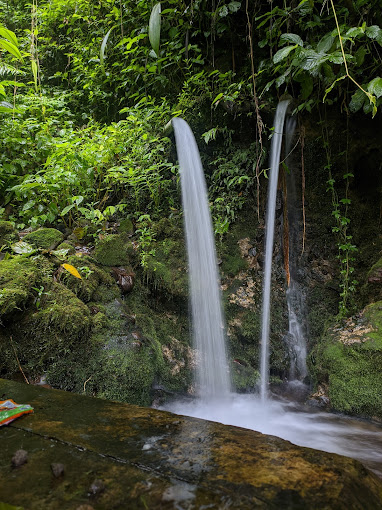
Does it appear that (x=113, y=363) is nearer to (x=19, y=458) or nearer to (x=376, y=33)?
(x=19, y=458)

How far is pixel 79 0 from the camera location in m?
6.33

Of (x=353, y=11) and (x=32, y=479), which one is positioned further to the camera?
(x=353, y=11)

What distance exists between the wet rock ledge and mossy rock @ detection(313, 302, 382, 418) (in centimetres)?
198

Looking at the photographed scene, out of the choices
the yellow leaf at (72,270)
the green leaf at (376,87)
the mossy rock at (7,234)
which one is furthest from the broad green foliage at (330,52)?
the mossy rock at (7,234)

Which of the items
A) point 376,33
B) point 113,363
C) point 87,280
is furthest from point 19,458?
point 376,33

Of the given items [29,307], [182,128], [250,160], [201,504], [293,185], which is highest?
[182,128]

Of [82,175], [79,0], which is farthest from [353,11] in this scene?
[79,0]

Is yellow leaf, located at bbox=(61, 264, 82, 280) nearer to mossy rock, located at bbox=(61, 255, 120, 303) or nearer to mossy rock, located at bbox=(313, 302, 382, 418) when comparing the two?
mossy rock, located at bbox=(61, 255, 120, 303)

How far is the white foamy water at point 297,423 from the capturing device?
2412 mm

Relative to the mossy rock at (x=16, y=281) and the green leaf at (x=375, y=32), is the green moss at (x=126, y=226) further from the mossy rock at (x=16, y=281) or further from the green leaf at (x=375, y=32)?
the green leaf at (x=375, y=32)

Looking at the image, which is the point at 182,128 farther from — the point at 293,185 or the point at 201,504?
the point at 201,504

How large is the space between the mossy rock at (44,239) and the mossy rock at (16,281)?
1.41 feet

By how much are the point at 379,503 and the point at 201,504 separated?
0.58 metres

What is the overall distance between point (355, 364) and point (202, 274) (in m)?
1.83
